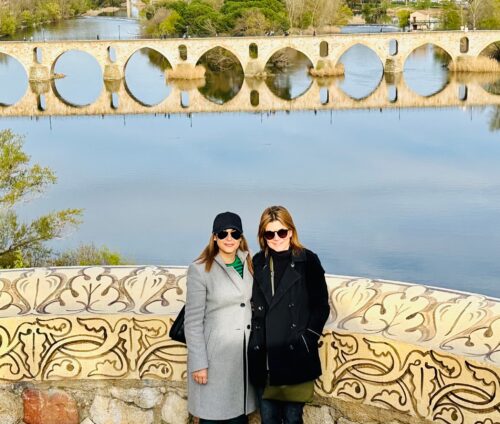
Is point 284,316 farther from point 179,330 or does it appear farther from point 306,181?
point 306,181

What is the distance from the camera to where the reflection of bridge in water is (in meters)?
34.3

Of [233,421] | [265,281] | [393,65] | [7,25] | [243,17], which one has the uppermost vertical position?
[7,25]

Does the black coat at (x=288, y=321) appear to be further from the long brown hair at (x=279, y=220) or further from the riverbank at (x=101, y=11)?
the riverbank at (x=101, y=11)

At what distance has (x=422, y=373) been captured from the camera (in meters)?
3.07

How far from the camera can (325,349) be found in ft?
10.5

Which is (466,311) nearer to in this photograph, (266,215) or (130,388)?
(266,215)

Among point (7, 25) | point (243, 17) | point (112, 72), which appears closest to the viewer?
point (112, 72)

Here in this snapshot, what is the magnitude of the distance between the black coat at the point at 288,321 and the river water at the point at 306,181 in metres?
11.7

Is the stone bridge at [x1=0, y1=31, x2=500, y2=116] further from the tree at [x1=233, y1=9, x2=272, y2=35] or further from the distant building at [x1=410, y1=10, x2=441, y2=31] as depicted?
the distant building at [x1=410, y1=10, x2=441, y2=31]

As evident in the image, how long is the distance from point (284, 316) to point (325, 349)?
33cm

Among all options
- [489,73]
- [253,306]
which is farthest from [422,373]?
[489,73]

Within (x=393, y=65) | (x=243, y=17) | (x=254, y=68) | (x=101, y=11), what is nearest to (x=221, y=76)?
(x=254, y=68)

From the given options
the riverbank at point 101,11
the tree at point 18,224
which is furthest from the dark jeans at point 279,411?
the riverbank at point 101,11

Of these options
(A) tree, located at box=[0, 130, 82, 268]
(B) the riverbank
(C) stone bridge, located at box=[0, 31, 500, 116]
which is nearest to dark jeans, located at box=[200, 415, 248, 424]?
(A) tree, located at box=[0, 130, 82, 268]
